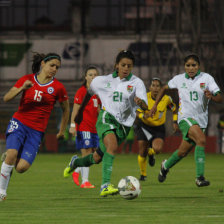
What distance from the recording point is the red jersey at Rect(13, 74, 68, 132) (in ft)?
32.1

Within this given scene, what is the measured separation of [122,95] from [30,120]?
1322 millimetres

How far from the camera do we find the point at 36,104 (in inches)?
387

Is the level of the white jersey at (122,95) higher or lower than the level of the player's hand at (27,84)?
lower

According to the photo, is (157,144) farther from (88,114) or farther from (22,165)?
(22,165)

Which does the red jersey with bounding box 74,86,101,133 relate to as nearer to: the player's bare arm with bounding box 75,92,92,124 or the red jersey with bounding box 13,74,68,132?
the player's bare arm with bounding box 75,92,92,124

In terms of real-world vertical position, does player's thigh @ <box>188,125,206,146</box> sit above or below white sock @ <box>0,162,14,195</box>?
above

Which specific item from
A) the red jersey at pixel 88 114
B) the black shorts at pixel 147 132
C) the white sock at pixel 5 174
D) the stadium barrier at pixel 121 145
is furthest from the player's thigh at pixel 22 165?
the stadium barrier at pixel 121 145

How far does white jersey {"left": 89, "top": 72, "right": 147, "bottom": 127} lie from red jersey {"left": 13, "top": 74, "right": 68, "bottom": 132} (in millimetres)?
766

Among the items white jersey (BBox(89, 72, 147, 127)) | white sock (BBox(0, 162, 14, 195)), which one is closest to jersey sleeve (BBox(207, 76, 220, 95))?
white jersey (BBox(89, 72, 147, 127))

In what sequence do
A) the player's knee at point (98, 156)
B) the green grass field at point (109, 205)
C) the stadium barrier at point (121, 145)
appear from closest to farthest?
the green grass field at point (109, 205) < the player's knee at point (98, 156) < the stadium barrier at point (121, 145)

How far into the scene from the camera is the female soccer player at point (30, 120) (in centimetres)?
967

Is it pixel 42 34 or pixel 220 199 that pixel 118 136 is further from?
→ pixel 42 34

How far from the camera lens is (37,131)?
988 cm

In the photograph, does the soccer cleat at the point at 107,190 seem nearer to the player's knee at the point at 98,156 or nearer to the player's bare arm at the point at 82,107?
the player's knee at the point at 98,156
